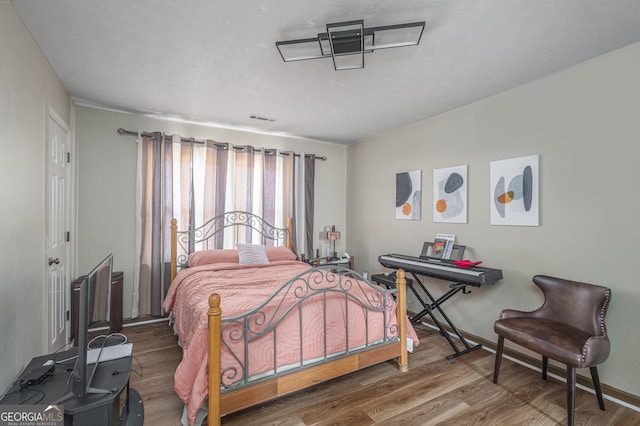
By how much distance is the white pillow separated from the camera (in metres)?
3.72

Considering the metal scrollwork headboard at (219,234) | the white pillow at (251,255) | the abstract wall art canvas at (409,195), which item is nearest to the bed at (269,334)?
the white pillow at (251,255)

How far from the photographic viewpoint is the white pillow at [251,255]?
3725mm

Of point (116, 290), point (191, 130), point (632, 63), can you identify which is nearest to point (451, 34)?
point (632, 63)

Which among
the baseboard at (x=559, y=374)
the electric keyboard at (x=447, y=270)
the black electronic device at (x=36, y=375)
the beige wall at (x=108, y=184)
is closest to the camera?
the black electronic device at (x=36, y=375)

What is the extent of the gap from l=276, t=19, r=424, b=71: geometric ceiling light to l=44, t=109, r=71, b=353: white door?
215 centimetres

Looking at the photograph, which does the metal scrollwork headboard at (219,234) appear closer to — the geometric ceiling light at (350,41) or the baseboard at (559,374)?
the geometric ceiling light at (350,41)

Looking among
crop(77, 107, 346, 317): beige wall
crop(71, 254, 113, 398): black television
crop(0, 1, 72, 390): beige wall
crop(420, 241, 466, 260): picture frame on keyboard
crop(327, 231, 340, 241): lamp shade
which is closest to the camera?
crop(71, 254, 113, 398): black television

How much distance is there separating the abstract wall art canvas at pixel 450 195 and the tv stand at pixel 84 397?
3.37 metres

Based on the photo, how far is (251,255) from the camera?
377 cm

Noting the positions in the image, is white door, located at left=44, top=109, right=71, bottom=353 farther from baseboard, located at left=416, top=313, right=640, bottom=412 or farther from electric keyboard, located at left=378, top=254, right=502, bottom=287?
baseboard, located at left=416, top=313, right=640, bottom=412

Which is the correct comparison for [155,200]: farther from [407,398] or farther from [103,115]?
[407,398]

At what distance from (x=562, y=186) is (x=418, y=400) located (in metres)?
2.21

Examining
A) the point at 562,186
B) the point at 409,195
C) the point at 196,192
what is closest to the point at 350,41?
the point at 562,186

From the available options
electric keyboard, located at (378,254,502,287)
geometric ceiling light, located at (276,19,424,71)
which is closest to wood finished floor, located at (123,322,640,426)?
electric keyboard, located at (378,254,502,287)
